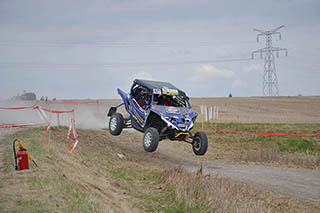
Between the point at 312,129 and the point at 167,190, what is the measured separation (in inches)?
604

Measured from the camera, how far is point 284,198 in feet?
32.9

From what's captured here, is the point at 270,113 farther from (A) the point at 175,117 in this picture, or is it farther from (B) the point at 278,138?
(A) the point at 175,117

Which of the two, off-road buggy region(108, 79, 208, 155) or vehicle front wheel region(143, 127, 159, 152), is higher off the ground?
off-road buggy region(108, 79, 208, 155)

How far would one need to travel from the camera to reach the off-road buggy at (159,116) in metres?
12.4

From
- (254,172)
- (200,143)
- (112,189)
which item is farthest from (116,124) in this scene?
(112,189)

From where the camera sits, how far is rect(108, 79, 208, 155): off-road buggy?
1245 centimetres

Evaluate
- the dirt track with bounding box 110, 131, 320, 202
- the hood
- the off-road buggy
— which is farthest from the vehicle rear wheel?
the hood

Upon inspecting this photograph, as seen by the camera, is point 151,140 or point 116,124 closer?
point 151,140

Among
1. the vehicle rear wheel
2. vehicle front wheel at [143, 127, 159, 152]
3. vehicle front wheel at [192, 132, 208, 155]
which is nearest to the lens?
vehicle front wheel at [143, 127, 159, 152]

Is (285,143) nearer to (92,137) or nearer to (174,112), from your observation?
(174,112)

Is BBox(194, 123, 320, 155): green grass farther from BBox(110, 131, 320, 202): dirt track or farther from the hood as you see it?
the hood

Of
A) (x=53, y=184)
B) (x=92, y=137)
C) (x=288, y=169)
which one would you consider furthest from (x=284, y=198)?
(x=92, y=137)

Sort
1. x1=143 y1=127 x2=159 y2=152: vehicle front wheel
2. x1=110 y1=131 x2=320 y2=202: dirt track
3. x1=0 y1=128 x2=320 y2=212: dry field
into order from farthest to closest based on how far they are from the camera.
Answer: x1=143 y1=127 x2=159 y2=152: vehicle front wheel, x1=110 y1=131 x2=320 y2=202: dirt track, x1=0 y1=128 x2=320 y2=212: dry field

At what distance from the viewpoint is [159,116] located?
42.3 feet
